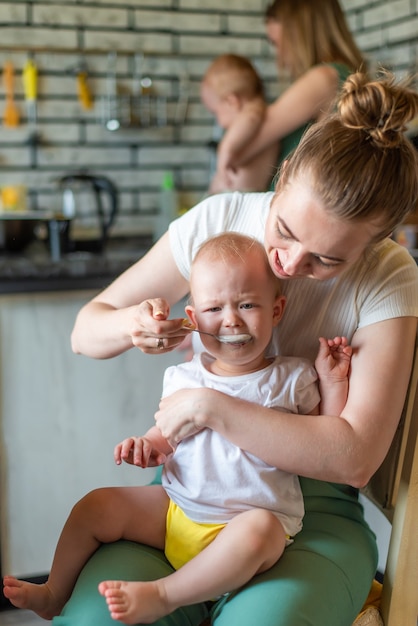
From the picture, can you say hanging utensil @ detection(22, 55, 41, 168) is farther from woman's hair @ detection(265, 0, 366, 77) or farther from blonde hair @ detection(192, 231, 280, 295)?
blonde hair @ detection(192, 231, 280, 295)

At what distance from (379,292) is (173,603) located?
1.65ft

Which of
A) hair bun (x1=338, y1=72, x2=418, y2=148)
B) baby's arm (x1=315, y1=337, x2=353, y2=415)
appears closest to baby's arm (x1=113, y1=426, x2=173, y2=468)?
baby's arm (x1=315, y1=337, x2=353, y2=415)

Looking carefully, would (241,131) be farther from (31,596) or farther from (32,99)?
(31,596)

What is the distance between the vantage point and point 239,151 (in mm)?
2250

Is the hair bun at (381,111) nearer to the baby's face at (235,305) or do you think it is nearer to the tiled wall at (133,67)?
the baby's face at (235,305)

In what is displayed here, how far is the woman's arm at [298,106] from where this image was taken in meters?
1.97

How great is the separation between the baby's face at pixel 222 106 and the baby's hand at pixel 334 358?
1517mm

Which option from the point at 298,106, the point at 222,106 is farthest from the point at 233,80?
the point at 298,106

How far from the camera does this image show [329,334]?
3.82 ft

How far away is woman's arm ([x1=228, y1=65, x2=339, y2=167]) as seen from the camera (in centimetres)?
197

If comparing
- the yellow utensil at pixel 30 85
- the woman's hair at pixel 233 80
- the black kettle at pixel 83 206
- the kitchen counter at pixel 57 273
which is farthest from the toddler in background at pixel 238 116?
the yellow utensil at pixel 30 85

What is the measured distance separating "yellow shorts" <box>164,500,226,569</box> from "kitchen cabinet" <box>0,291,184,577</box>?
95 centimetres

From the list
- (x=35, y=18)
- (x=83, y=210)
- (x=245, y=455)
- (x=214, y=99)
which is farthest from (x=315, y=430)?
(x=35, y=18)

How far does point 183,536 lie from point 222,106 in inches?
69.9
